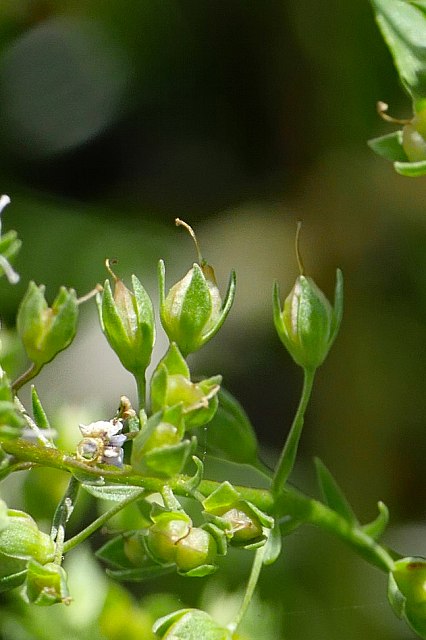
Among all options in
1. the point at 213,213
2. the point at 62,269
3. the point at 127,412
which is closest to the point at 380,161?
the point at 213,213

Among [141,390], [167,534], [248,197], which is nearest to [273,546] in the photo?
[167,534]

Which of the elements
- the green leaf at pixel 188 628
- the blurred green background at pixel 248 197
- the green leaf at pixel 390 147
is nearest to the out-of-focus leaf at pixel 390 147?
the green leaf at pixel 390 147

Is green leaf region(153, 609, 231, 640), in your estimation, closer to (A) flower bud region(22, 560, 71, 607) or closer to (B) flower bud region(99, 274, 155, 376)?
(A) flower bud region(22, 560, 71, 607)

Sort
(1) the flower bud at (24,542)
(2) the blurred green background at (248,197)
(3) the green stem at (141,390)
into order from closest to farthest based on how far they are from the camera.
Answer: (1) the flower bud at (24,542)
(3) the green stem at (141,390)
(2) the blurred green background at (248,197)

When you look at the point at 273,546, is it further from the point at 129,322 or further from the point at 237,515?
the point at 129,322

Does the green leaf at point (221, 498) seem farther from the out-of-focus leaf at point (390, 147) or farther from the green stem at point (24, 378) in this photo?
the out-of-focus leaf at point (390, 147)

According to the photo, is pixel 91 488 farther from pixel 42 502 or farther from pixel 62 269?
pixel 62 269

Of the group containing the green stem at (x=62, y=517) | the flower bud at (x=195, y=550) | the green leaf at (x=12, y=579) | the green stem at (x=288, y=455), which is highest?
the green stem at (x=62, y=517)
